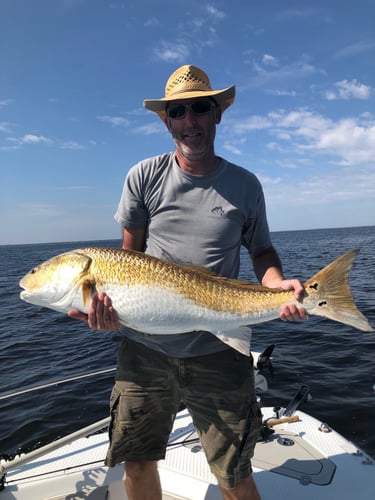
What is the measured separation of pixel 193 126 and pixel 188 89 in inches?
16.0

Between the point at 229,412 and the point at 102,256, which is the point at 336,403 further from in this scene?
the point at 102,256

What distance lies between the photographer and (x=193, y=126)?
333cm

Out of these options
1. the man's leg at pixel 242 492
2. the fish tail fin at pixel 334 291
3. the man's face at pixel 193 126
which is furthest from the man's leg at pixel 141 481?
the man's face at pixel 193 126

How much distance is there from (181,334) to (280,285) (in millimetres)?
1024

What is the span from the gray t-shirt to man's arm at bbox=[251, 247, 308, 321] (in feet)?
1.22

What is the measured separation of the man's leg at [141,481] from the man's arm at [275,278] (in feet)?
5.97

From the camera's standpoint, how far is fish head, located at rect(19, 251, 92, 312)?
320cm

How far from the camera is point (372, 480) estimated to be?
381cm

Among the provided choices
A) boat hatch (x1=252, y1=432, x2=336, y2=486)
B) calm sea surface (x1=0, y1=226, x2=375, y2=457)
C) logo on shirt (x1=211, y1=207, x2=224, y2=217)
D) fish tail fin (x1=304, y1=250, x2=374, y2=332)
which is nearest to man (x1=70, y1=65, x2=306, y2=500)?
logo on shirt (x1=211, y1=207, x2=224, y2=217)

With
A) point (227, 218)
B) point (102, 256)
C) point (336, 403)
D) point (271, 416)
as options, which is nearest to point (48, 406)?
point (271, 416)

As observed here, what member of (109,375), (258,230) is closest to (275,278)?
(258,230)

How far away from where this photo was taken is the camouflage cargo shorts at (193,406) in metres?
3.06

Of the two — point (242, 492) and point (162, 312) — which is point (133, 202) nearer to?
point (162, 312)

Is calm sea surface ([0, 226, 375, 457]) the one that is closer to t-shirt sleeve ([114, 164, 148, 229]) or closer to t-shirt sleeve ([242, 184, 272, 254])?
t-shirt sleeve ([242, 184, 272, 254])
